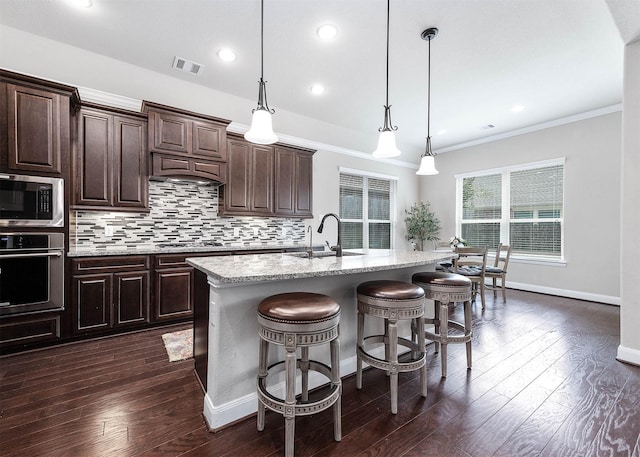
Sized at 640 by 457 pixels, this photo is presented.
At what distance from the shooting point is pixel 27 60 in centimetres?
286

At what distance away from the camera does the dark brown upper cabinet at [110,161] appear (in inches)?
115

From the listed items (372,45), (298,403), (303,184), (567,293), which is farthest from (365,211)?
(298,403)

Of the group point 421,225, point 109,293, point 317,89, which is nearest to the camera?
point 109,293

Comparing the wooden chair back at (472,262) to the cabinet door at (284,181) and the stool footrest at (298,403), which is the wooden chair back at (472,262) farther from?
the stool footrest at (298,403)

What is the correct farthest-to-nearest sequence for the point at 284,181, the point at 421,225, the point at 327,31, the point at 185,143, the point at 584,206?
the point at 421,225 < the point at 584,206 < the point at 284,181 < the point at 185,143 < the point at 327,31

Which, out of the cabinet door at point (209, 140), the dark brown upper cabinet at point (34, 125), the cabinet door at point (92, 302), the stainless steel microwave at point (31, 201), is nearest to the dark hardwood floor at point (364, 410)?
the cabinet door at point (92, 302)

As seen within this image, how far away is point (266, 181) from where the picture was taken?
4.19 meters

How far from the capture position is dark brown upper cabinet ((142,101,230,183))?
324 cm

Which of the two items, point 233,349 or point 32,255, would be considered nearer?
point 233,349

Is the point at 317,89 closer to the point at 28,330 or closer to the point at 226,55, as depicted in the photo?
the point at 226,55

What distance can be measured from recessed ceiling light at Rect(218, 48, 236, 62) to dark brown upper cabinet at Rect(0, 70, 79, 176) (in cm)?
147

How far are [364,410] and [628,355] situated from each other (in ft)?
8.07

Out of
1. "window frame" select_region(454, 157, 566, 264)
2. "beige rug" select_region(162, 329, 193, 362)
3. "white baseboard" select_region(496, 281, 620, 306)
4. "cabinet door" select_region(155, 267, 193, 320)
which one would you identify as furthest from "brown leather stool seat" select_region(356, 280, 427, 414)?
"window frame" select_region(454, 157, 566, 264)

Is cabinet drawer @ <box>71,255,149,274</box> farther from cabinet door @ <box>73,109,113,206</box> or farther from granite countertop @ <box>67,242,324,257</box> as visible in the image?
cabinet door @ <box>73,109,113,206</box>
